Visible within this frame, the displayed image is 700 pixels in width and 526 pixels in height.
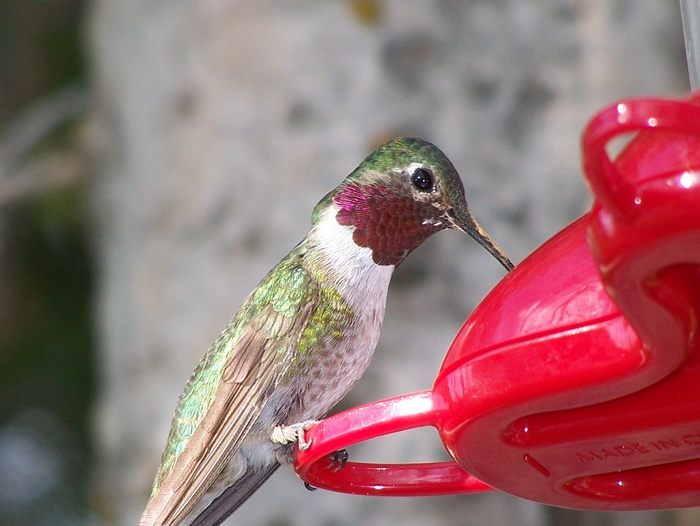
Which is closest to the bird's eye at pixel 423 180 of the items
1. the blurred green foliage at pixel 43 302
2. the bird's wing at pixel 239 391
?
the bird's wing at pixel 239 391

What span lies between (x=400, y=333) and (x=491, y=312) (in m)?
2.66

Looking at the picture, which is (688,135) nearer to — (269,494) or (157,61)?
(269,494)

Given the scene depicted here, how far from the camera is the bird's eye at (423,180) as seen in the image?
3.07 metres

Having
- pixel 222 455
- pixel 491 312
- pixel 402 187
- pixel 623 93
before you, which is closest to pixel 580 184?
pixel 623 93

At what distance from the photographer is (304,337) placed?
309 centimetres

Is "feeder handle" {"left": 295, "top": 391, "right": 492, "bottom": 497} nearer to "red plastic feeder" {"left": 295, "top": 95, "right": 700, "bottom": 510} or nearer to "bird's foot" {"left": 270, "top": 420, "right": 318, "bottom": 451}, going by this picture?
"red plastic feeder" {"left": 295, "top": 95, "right": 700, "bottom": 510}

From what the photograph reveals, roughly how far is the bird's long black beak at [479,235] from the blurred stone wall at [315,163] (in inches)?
60.8

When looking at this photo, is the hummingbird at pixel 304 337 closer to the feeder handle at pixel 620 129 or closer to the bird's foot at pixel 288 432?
the bird's foot at pixel 288 432

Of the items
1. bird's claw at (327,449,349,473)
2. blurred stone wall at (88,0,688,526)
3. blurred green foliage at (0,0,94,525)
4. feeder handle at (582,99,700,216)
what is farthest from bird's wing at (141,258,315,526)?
blurred green foliage at (0,0,94,525)

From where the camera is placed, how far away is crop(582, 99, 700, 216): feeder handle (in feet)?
4.09

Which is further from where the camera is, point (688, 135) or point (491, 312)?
point (491, 312)

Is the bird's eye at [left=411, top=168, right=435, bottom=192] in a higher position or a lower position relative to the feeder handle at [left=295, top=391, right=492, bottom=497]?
higher

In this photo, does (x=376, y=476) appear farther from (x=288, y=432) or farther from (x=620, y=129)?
(x=620, y=129)

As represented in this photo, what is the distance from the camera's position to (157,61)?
16.5 feet
